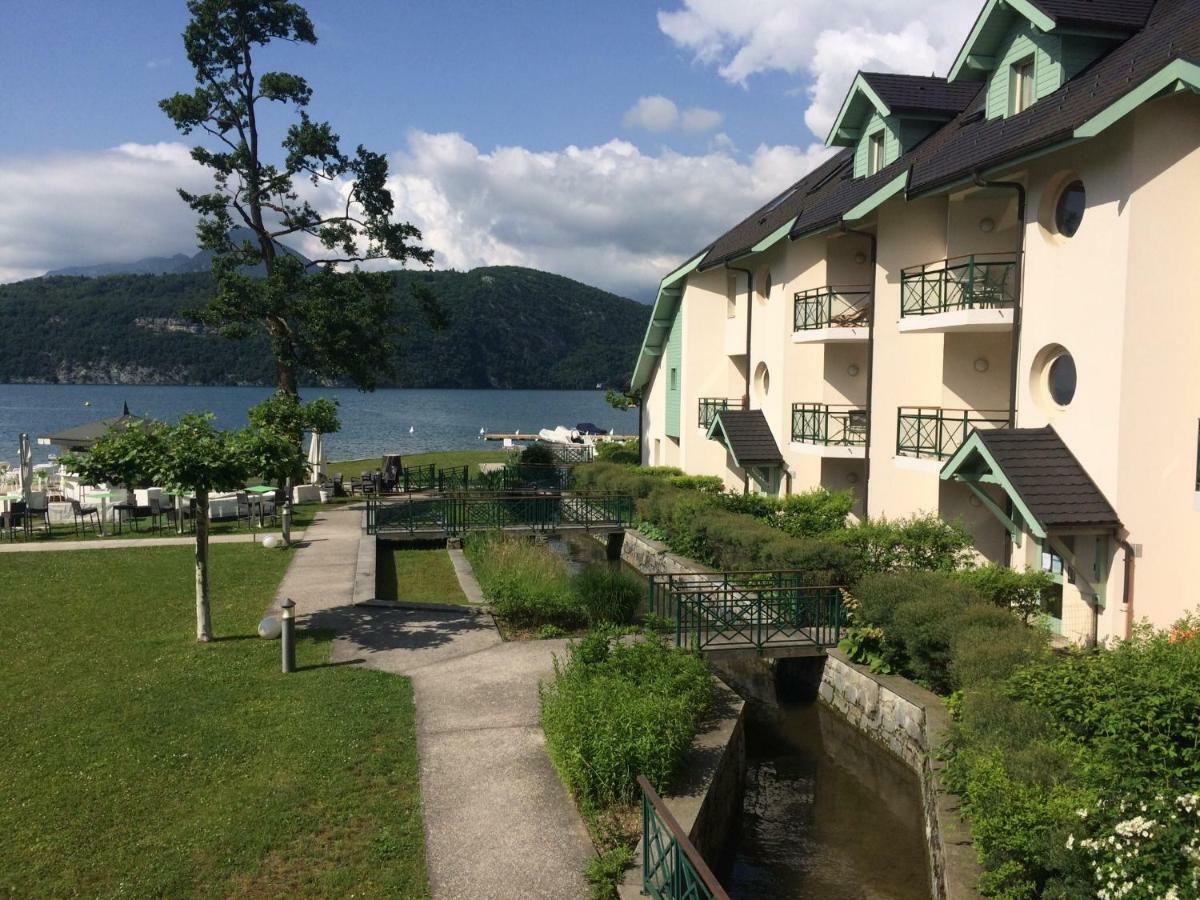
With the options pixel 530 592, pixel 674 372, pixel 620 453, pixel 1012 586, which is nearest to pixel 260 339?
pixel 620 453

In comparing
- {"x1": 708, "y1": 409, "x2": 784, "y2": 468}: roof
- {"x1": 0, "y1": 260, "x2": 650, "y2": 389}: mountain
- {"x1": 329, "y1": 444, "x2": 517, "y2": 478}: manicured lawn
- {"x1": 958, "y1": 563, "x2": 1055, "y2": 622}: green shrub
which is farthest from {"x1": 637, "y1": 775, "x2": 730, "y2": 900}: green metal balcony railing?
{"x1": 0, "y1": 260, "x2": 650, "y2": 389}: mountain

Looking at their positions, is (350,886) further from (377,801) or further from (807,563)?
(807,563)

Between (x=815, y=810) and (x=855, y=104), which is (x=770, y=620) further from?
(x=855, y=104)

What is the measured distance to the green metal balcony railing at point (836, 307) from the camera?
19.3 meters

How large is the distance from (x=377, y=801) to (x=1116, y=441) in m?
9.91

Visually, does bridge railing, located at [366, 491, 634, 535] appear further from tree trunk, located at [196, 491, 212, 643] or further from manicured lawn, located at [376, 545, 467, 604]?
tree trunk, located at [196, 491, 212, 643]

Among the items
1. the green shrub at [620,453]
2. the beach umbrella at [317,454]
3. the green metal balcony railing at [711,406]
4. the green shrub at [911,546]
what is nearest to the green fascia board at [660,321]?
the green shrub at [620,453]

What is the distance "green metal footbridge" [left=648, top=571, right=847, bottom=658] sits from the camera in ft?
40.2

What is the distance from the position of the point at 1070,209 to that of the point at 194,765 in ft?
43.8

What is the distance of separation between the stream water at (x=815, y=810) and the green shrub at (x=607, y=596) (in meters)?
2.18

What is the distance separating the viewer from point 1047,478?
11.6m

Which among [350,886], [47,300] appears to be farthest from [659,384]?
[47,300]

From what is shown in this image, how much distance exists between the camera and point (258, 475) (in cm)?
1257

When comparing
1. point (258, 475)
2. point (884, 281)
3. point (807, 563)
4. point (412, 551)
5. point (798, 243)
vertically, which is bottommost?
point (412, 551)
